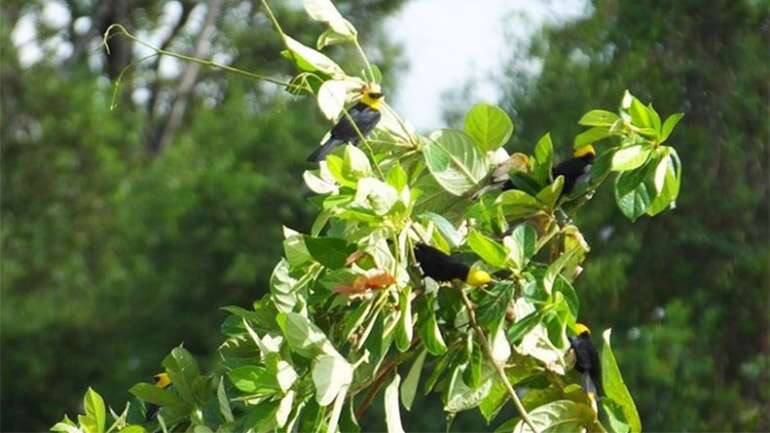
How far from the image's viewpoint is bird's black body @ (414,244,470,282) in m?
1.87

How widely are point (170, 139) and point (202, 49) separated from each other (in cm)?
141

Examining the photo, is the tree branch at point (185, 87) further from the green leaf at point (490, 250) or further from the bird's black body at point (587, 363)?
the green leaf at point (490, 250)

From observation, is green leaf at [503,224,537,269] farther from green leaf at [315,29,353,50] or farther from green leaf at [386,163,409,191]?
green leaf at [315,29,353,50]

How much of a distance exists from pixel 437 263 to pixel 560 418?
261 millimetres

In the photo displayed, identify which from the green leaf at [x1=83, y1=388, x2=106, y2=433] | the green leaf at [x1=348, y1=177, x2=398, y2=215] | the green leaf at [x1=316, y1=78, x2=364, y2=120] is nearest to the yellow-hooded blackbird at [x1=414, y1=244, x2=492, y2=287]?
the green leaf at [x1=348, y1=177, x2=398, y2=215]

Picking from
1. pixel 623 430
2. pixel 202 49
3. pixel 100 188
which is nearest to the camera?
pixel 623 430

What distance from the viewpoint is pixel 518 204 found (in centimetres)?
201

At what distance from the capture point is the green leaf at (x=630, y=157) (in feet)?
6.24

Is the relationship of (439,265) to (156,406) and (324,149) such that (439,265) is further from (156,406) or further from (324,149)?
(324,149)

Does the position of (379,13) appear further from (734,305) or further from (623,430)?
(623,430)

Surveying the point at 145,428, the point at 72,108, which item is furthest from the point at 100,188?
the point at 145,428

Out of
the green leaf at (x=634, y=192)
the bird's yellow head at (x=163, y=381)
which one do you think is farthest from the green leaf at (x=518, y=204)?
the bird's yellow head at (x=163, y=381)

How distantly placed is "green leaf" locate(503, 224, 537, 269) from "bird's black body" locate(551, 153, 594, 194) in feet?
0.50

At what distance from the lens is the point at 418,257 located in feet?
6.15
